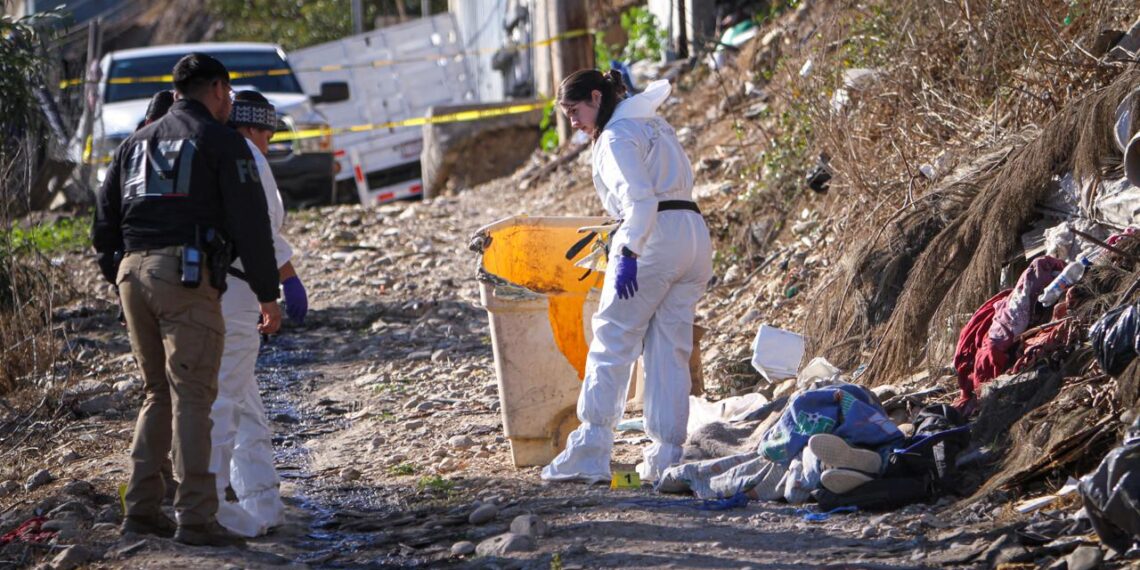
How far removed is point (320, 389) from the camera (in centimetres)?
799

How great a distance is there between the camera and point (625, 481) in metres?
5.38

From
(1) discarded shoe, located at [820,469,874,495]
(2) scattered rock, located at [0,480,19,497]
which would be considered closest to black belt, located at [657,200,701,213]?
(1) discarded shoe, located at [820,469,874,495]

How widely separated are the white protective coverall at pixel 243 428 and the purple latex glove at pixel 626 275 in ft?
4.21

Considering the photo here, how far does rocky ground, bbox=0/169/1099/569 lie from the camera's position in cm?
447

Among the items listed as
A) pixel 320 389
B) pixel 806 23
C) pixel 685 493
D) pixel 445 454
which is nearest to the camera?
pixel 685 493

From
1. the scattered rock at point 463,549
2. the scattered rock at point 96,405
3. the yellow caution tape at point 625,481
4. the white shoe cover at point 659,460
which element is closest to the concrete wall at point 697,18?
the scattered rock at point 96,405

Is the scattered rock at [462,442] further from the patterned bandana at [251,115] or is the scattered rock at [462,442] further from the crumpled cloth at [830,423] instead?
the patterned bandana at [251,115]

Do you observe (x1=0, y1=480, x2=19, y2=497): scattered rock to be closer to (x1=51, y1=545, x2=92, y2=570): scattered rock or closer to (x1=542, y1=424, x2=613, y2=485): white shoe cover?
(x1=51, y1=545, x2=92, y2=570): scattered rock

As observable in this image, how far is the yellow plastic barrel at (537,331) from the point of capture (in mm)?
5832

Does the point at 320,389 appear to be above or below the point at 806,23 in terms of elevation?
below

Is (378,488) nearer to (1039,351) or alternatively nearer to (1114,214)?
(1039,351)

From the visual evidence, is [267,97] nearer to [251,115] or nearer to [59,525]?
[251,115]

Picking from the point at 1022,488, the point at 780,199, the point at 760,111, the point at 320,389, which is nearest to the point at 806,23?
the point at 760,111

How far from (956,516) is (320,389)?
4.34m
